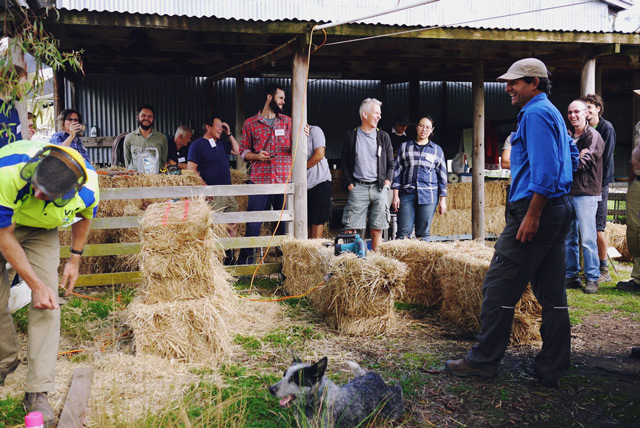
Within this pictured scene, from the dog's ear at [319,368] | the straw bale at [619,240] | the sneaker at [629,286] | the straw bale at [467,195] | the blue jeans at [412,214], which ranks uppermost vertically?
the straw bale at [467,195]

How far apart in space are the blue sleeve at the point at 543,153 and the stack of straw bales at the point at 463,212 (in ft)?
23.7

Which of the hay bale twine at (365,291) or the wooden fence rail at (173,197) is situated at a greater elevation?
the wooden fence rail at (173,197)

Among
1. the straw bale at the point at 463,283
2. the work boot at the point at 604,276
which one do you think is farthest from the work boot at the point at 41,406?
the work boot at the point at 604,276

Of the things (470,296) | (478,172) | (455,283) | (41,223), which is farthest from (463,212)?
(41,223)

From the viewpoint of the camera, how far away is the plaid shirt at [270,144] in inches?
297

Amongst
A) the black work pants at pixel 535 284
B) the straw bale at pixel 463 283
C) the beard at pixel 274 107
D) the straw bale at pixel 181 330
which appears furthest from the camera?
the beard at pixel 274 107

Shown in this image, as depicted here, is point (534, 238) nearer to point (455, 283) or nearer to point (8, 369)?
point (455, 283)

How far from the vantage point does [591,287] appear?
22.8 feet

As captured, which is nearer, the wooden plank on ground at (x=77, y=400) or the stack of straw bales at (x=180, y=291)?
the wooden plank on ground at (x=77, y=400)

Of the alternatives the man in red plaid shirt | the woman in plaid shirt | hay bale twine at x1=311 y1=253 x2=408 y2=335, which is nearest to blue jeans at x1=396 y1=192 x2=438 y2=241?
the woman in plaid shirt

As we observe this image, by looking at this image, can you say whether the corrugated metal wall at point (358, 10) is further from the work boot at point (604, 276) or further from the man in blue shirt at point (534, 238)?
the man in blue shirt at point (534, 238)

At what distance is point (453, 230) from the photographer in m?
11.3

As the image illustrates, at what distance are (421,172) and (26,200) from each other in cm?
515

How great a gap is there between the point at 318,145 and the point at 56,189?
4762mm
